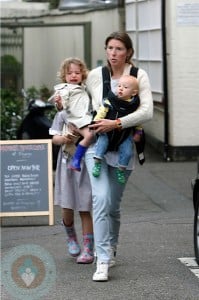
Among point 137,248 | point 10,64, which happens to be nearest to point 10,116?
point 10,64

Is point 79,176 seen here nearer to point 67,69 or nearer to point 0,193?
point 67,69

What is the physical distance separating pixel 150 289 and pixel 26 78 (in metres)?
12.0

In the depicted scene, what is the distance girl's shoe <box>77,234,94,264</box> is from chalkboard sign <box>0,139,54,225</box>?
1.98 meters

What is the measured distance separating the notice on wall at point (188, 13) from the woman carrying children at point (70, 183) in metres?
5.98

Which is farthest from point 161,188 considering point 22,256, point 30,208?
point 22,256

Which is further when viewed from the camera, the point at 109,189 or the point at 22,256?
the point at 22,256

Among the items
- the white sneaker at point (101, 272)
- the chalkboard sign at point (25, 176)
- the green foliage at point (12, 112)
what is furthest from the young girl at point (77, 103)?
the green foliage at point (12, 112)

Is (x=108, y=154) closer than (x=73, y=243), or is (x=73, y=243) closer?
(x=108, y=154)

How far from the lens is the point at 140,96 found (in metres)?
5.99

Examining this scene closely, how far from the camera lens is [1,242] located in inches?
301

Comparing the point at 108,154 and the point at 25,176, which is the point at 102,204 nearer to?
the point at 108,154

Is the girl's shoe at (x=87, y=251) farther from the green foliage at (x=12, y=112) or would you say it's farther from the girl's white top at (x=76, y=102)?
the green foliage at (x=12, y=112)

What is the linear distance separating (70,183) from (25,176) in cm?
210

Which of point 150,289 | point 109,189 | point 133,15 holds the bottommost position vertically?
point 150,289
